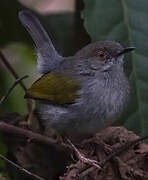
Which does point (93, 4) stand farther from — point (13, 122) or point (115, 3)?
point (13, 122)

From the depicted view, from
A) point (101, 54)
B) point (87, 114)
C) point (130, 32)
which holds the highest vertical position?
point (130, 32)

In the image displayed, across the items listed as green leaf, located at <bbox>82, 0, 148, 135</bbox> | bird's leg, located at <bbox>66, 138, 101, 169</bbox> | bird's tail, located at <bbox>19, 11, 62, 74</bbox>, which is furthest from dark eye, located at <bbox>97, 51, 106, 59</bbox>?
bird's leg, located at <bbox>66, 138, 101, 169</bbox>

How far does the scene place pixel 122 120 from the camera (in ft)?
14.0

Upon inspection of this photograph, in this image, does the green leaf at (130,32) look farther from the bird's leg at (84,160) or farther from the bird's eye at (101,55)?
the bird's leg at (84,160)

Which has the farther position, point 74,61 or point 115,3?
point 74,61

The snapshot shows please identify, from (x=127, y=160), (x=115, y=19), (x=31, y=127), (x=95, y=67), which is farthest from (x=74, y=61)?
(x=127, y=160)

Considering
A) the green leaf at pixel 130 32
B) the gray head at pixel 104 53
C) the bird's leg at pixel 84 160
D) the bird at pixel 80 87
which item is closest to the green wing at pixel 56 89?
the bird at pixel 80 87

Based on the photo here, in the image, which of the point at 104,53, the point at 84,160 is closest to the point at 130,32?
the point at 104,53

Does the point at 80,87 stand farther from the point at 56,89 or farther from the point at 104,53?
the point at 104,53

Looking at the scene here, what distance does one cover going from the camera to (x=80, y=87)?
4578 mm

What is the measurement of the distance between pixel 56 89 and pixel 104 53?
0.48 meters

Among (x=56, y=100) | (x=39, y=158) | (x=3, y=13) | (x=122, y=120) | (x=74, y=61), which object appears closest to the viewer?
(x=39, y=158)

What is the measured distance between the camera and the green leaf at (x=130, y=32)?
4.18 metres

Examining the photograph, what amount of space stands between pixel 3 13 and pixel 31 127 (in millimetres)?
1690
